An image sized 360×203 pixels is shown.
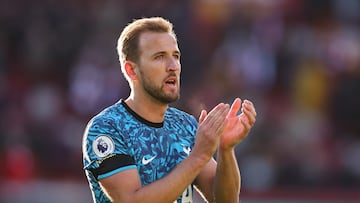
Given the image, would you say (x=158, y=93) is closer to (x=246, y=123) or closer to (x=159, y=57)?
(x=159, y=57)

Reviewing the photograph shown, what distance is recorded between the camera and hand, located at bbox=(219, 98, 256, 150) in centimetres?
629

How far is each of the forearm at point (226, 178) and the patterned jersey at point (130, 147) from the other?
18 centimetres

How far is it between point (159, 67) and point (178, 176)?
0.73 metres

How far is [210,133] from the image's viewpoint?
5.94 m

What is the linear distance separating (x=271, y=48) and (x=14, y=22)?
14.7ft

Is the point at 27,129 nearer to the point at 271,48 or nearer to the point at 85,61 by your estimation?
the point at 85,61

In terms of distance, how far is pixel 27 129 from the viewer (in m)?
15.7

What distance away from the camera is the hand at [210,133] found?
5.94 m

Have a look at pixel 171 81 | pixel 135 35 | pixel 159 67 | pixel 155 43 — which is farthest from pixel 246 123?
pixel 135 35

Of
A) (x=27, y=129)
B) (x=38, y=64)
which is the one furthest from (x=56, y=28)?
(x=27, y=129)

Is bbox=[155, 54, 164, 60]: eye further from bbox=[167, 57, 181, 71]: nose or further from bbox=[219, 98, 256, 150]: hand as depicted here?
bbox=[219, 98, 256, 150]: hand

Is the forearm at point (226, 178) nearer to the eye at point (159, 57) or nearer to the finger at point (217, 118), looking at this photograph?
the finger at point (217, 118)

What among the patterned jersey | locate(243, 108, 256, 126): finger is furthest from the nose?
locate(243, 108, 256, 126): finger

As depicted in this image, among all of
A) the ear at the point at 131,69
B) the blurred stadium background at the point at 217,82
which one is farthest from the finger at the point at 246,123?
the blurred stadium background at the point at 217,82
